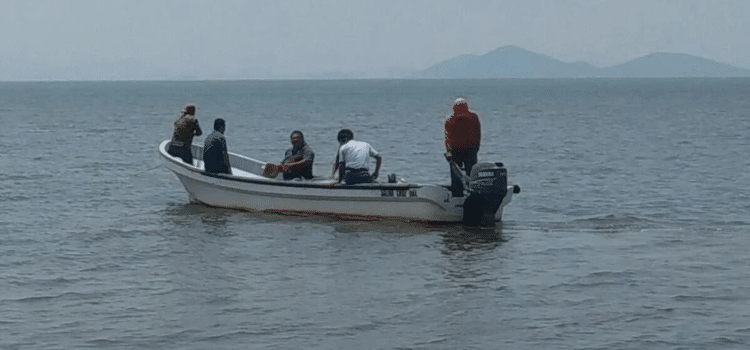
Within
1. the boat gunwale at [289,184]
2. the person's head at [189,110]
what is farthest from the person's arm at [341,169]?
the person's head at [189,110]

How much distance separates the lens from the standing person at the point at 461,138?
702 inches

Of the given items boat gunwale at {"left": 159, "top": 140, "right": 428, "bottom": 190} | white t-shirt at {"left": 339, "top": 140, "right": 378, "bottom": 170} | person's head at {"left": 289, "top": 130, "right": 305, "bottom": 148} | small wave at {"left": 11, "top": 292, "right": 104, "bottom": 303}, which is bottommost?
small wave at {"left": 11, "top": 292, "right": 104, "bottom": 303}

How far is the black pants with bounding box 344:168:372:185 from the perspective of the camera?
18.5m

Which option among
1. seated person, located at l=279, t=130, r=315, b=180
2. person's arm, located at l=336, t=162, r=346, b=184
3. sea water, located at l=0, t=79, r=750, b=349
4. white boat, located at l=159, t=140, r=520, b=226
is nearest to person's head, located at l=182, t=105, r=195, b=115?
white boat, located at l=159, t=140, r=520, b=226

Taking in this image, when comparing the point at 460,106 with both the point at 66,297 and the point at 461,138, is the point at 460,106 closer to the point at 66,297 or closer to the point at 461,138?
the point at 461,138

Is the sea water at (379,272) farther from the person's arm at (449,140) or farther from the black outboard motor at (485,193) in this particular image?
the person's arm at (449,140)

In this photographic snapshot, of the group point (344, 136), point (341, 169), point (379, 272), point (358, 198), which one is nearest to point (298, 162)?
point (341, 169)

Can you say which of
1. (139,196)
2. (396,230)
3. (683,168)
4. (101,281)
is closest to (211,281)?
(101,281)

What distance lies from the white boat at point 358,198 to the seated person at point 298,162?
0.82 feet

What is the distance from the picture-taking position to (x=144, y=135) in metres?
54.1

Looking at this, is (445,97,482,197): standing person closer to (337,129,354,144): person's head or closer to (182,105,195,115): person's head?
(337,129,354,144): person's head

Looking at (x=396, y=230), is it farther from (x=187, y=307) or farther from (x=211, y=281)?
(x=187, y=307)

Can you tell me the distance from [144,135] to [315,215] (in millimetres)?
36454

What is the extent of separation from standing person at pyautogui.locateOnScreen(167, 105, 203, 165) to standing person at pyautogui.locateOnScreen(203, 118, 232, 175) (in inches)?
61.3
